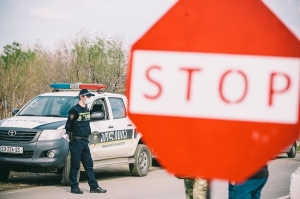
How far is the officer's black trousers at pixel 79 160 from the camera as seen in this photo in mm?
10188

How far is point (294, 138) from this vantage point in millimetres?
1880

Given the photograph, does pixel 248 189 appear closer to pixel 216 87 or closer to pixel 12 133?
pixel 216 87

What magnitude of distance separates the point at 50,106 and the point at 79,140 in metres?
1.83

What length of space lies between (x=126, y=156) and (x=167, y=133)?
10.6 m

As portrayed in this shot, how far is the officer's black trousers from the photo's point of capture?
10.2 metres

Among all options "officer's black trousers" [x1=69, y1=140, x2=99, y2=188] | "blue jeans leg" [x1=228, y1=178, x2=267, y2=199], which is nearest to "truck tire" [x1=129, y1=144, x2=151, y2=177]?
"officer's black trousers" [x1=69, y1=140, x2=99, y2=188]

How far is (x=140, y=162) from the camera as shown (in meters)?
13.0

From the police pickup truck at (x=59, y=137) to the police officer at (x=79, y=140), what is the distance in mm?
520

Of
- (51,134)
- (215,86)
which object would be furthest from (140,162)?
(215,86)

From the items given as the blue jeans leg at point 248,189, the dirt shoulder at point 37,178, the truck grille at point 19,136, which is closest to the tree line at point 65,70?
the dirt shoulder at point 37,178

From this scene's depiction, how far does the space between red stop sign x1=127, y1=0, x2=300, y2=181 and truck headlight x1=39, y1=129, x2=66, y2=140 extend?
880 centimetres

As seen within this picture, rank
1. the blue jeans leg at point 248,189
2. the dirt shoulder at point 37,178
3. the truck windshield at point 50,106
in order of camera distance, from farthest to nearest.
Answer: the truck windshield at point 50,106 < the dirt shoulder at point 37,178 < the blue jeans leg at point 248,189

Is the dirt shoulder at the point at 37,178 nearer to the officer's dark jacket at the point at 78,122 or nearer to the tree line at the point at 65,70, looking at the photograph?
the officer's dark jacket at the point at 78,122

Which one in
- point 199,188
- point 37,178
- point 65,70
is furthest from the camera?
point 65,70
